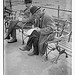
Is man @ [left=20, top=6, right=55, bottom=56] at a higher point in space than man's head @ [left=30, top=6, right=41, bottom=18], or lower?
lower

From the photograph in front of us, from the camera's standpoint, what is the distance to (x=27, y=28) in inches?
59.1

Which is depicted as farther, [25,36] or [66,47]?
[25,36]

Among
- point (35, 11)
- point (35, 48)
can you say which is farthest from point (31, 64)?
point (35, 11)

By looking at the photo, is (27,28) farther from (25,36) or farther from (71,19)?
(71,19)

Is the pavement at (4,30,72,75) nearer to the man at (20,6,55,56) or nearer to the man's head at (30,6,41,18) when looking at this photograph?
the man at (20,6,55,56)

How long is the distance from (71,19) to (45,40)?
0.96 feet

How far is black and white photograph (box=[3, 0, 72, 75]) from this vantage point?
4.74ft

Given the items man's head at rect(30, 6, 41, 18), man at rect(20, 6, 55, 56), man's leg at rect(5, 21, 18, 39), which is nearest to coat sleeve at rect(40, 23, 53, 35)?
man at rect(20, 6, 55, 56)

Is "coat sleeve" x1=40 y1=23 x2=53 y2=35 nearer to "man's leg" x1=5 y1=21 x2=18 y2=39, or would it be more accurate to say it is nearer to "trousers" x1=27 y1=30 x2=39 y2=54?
"trousers" x1=27 y1=30 x2=39 y2=54

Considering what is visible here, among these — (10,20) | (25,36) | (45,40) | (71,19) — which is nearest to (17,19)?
(10,20)

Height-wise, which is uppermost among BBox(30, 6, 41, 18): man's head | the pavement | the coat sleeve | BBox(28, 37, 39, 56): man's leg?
BBox(30, 6, 41, 18): man's head

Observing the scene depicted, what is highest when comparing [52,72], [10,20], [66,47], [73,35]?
[10,20]

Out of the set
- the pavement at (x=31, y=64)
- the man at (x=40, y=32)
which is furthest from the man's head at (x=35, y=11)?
the pavement at (x=31, y=64)

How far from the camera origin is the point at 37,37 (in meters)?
1.53
